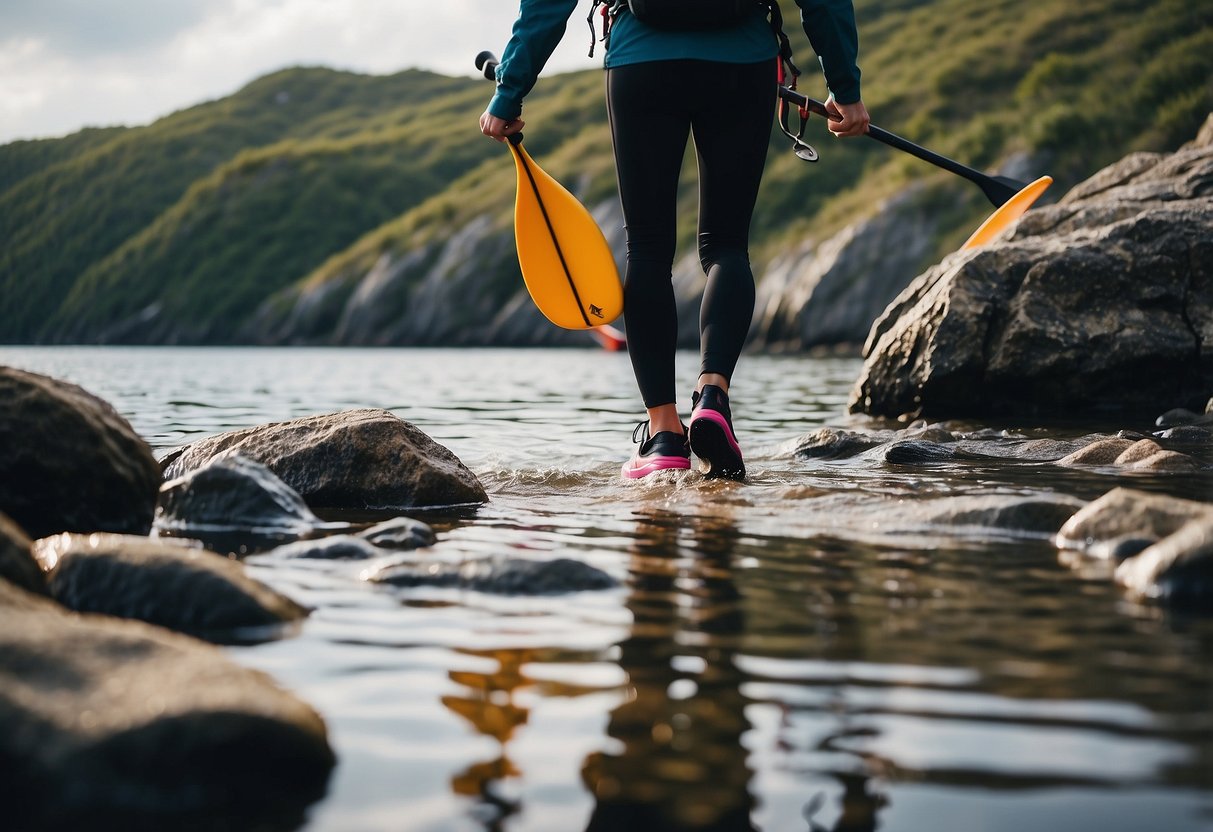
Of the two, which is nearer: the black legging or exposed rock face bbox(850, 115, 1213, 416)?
the black legging

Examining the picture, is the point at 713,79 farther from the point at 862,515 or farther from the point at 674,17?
the point at 862,515

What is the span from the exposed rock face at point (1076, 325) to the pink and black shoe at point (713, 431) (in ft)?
13.5

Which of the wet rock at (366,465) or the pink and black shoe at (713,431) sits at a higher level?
the pink and black shoe at (713,431)

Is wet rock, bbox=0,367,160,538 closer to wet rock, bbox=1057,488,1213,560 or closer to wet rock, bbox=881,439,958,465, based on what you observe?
wet rock, bbox=1057,488,1213,560

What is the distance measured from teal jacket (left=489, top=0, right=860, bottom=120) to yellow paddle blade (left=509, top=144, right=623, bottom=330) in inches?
28.3

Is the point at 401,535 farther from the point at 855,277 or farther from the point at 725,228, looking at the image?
the point at 855,277

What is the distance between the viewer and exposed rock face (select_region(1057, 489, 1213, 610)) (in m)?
2.98

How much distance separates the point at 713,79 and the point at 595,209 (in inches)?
1769

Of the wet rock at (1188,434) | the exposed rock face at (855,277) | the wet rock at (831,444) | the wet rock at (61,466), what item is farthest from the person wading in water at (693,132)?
the exposed rock face at (855,277)

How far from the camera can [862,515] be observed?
4.35 meters

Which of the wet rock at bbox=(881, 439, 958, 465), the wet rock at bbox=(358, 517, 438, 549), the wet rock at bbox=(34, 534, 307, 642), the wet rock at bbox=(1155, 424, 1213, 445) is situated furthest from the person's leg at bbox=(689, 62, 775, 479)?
the wet rock at bbox=(1155, 424, 1213, 445)

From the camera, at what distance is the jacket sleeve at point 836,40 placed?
16.7 feet

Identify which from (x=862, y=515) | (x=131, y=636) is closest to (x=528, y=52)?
(x=862, y=515)

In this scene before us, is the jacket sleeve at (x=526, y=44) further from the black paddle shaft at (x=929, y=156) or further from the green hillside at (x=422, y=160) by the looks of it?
the green hillside at (x=422, y=160)
